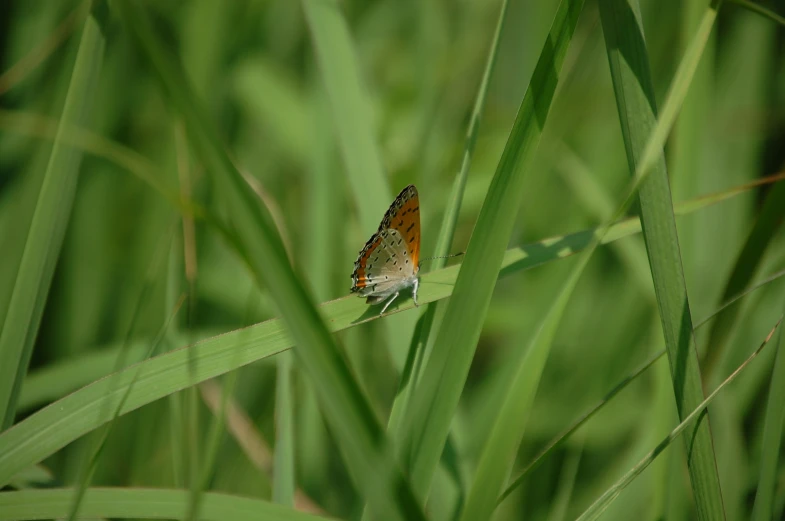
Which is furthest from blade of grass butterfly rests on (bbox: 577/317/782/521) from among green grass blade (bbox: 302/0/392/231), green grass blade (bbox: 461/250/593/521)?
green grass blade (bbox: 302/0/392/231)

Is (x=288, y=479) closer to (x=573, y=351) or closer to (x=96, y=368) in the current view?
(x=96, y=368)

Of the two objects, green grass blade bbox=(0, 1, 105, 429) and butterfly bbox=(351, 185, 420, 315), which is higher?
green grass blade bbox=(0, 1, 105, 429)

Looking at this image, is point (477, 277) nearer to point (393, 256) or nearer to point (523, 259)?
point (523, 259)

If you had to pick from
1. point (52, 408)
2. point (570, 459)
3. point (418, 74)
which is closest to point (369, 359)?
point (570, 459)

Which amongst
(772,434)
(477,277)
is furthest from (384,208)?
(772,434)

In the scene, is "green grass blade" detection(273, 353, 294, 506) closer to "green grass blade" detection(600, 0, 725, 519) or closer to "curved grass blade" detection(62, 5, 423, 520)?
"curved grass blade" detection(62, 5, 423, 520)

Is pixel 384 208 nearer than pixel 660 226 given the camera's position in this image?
No
